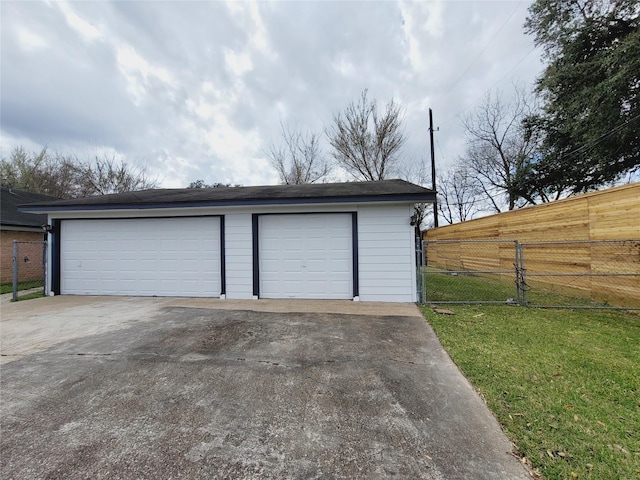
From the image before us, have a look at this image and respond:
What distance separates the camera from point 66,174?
1941 centimetres

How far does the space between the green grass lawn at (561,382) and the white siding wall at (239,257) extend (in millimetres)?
4580

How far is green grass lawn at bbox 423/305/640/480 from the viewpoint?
1.84 meters

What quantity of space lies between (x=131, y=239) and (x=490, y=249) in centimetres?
1245

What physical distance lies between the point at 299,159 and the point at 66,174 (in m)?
16.5

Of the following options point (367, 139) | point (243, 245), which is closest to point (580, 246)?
point (243, 245)

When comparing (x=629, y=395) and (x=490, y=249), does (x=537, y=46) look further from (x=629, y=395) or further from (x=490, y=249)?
(x=629, y=395)

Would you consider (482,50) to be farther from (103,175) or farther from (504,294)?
(103,175)

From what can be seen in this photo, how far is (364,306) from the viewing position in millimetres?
6320

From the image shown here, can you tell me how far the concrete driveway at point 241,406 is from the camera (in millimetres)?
1813

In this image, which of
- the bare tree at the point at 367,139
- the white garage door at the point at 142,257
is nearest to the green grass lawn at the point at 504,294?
the white garage door at the point at 142,257

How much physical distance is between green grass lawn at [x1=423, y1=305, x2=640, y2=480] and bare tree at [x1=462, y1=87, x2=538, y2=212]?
15251 mm

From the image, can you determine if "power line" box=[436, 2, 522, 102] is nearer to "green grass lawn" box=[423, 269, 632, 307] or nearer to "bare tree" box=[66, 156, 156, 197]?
"green grass lawn" box=[423, 269, 632, 307]

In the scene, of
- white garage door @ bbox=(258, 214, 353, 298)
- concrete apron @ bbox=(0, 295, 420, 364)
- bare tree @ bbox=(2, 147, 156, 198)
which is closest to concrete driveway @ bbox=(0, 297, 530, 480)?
concrete apron @ bbox=(0, 295, 420, 364)

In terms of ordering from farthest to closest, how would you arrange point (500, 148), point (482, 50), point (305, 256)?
point (500, 148) → point (482, 50) → point (305, 256)
